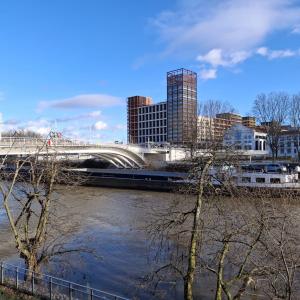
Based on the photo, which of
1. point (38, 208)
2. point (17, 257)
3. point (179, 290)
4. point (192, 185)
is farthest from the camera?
point (38, 208)

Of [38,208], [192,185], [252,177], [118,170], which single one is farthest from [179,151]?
[192,185]

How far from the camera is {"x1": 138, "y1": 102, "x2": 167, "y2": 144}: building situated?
150 meters

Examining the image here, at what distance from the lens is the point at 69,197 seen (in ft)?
148

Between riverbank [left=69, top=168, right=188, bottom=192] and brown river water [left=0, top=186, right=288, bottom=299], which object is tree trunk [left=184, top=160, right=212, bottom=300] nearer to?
brown river water [left=0, top=186, right=288, bottom=299]

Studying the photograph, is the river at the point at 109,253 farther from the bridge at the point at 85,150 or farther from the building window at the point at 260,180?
the building window at the point at 260,180

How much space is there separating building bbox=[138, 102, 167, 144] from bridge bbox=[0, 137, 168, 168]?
66811 mm

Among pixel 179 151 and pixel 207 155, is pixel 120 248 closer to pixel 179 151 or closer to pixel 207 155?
pixel 207 155

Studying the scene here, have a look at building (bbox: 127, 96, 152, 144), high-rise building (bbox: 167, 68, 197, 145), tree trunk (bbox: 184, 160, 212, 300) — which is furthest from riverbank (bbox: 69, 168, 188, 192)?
building (bbox: 127, 96, 152, 144)

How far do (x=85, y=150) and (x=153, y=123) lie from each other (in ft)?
328

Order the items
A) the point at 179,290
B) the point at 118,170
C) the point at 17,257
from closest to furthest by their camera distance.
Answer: the point at 179,290, the point at 17,257, the point at 118,170

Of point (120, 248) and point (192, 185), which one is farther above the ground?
point (192, 185)

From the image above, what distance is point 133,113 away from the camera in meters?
168

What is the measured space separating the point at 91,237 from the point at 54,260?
17.0 ft

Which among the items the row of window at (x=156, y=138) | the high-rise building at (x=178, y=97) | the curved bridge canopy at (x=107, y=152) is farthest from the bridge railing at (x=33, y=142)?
the row of window at (x=156, y=138)
